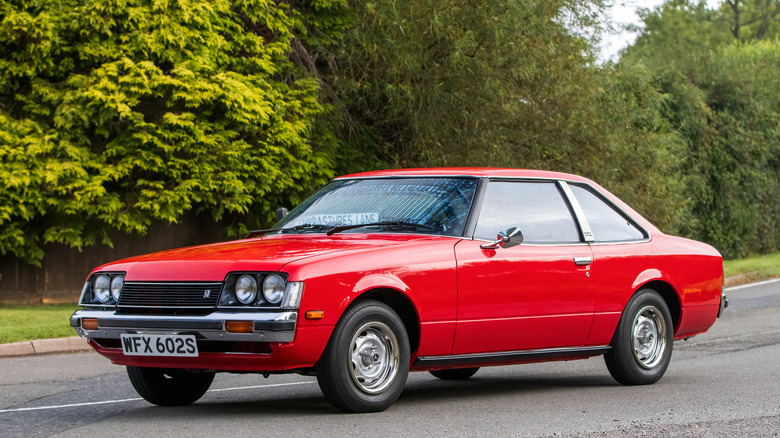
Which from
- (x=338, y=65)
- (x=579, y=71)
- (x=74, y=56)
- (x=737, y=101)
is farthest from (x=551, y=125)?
(x=737, y=101)

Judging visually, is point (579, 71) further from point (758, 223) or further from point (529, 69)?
point (758, 223)

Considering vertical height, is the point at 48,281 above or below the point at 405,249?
below

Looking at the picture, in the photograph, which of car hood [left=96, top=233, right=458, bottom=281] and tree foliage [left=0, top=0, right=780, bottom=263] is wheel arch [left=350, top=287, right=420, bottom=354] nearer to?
car hood [left=96, top=233, right=458, bottom=281]

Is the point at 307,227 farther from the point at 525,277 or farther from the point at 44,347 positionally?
the point at 44,347

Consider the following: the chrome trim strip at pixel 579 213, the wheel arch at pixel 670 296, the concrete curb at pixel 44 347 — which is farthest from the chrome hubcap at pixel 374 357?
the concrete curb at pixel 44 347

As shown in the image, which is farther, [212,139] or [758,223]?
[758,223]

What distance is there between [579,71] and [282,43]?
5.71 meters

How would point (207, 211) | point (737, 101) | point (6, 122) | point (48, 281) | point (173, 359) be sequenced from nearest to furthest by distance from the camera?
point (173, 359), point (6, 122), point (48, 281), point (207, 211), point (737, 101)

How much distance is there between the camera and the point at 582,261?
793cm

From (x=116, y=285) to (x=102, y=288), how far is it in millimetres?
152

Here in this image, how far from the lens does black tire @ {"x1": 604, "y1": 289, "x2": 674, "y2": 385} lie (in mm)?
8219

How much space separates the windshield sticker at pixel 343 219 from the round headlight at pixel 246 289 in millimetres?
1409

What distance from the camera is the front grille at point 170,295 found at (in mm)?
6312

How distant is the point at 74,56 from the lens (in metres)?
17.6
